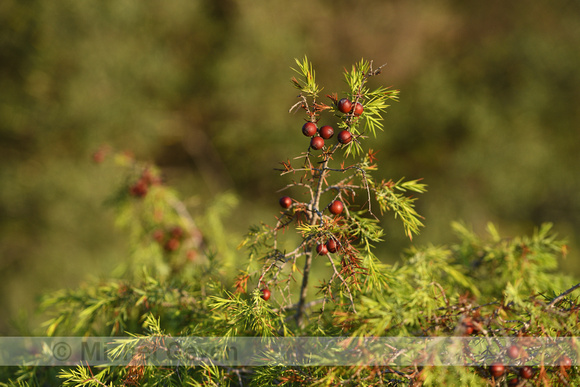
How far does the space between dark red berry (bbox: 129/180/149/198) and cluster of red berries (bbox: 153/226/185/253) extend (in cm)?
19

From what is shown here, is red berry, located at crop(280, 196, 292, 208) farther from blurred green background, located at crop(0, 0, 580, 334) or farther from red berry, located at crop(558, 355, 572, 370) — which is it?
blurred green background, located at crop(0, 0, 580, 334)

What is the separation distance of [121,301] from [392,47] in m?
4.91

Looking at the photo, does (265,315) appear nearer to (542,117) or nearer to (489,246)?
(489,246)

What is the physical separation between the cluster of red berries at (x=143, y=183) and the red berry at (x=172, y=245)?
223 mm

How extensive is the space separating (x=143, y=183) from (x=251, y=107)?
3405 millimetres

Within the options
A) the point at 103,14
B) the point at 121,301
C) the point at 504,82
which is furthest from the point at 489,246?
the point at 504,82

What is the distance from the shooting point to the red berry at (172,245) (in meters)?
1.49

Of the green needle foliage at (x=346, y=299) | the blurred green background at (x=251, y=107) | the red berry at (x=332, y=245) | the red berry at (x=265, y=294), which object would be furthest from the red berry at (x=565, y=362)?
the blurred green background at (x=251, y=107)

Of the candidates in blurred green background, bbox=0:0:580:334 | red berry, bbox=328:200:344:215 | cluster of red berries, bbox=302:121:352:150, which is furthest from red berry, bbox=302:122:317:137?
blurred green background, bbox=0:0:580:334

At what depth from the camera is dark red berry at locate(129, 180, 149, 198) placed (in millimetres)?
1398

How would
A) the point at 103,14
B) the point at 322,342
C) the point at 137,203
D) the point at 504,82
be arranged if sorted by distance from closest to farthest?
the point at 322,342 → the point at 137,203 → the point at 103,14 → the point at 504,82

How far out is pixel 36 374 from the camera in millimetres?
946

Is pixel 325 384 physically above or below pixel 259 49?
below

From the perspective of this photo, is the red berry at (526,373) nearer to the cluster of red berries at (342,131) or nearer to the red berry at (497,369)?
the red berry at (497,369)
